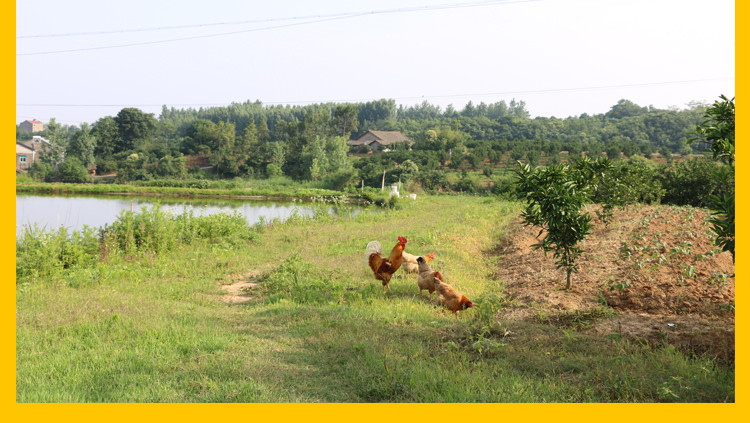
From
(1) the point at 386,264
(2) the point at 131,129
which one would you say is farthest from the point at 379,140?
(1) the point at 386,264

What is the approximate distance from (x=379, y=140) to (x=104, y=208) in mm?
35216

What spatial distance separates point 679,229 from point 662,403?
9.18 m

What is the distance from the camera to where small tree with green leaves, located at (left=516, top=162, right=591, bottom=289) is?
7141 mm

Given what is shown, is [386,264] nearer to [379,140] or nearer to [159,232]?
[159,232]

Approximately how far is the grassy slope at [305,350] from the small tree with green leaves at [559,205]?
1363 millimetres

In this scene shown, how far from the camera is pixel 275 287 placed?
7.63 metres

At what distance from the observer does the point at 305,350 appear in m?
4.82

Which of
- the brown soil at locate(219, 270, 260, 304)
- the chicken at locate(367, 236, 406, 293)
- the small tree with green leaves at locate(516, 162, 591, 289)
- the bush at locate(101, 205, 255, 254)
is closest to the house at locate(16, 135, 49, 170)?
the bush at locate(101, 205, 255, 254)

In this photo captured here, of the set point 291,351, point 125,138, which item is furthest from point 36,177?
point 291,351

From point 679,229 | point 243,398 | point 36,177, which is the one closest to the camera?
point 243,398

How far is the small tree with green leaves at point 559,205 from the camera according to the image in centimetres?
714

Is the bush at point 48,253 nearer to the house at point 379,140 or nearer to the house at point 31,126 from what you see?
the house at point 379,140

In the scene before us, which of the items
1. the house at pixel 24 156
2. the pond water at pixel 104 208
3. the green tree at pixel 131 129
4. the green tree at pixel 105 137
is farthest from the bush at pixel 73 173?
the house at pixel 24 156

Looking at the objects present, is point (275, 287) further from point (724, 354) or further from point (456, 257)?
point (724, 354)
